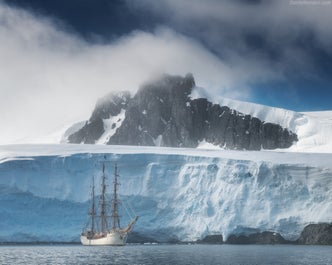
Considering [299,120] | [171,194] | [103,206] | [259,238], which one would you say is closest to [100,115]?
[299,120]

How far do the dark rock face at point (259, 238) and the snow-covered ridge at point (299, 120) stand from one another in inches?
1002

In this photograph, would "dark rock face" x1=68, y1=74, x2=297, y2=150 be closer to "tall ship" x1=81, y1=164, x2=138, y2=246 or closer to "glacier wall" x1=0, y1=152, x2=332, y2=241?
"glacier wall" x1=0, y1=152, x2=332, y2=241

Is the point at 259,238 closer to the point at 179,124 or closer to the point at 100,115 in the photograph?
the point at 179,124

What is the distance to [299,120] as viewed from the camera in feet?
280

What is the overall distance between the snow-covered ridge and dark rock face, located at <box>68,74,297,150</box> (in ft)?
3.48

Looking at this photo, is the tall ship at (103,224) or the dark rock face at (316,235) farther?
the dark rock face at (316,235)

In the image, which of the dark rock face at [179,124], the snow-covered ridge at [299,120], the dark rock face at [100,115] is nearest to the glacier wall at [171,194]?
the snow-covered ridge at [299,120]

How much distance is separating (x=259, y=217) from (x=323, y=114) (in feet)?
133

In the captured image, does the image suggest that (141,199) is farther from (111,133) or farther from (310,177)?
(111,133)

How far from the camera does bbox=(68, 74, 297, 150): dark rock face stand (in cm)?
8744

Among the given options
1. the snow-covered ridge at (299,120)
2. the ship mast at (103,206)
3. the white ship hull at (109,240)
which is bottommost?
the white ship hull at (109,240)

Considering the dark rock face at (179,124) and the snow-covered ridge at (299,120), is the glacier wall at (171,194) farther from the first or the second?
the dark rock face at (179,124)

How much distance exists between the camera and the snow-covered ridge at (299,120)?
79562 mm

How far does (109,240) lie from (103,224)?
452 cm
